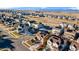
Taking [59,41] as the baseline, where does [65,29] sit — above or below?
above

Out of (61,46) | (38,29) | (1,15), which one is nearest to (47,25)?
(38,29)

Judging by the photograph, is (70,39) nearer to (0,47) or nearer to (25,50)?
(25,50)

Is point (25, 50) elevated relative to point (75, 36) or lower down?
lower down

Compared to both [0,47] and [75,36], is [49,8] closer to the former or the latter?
[75,36]

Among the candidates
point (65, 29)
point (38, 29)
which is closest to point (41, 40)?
point (38, 29)
